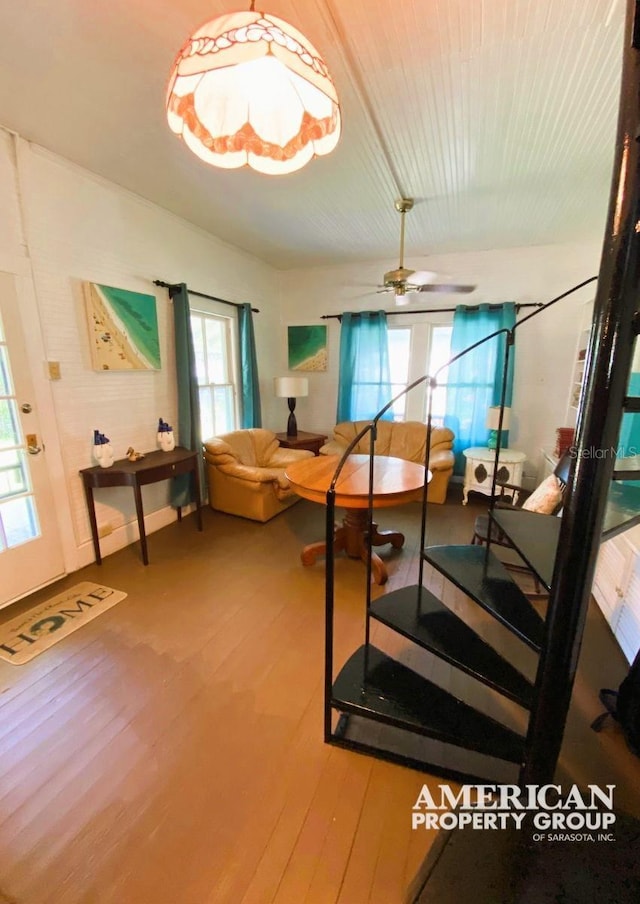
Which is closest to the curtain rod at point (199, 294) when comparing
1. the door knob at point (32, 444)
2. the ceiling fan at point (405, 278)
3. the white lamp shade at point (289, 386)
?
the white lamp shade at point (289, 386)

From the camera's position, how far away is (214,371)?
4.08 metres

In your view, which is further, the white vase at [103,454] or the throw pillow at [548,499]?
the white vase at [103,454]

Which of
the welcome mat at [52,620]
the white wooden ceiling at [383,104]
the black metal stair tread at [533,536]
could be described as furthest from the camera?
the welcome mat at [52,620]

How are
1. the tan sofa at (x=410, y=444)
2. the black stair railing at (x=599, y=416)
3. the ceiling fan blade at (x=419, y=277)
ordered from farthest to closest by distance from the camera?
the tan sofa at (x=410, y=444) < the ceiling fan blade at (x=419, y=277) < the black stair railing at (x=599, y=416)

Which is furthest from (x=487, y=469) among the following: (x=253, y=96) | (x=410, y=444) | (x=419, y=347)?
(x=253, y=96)

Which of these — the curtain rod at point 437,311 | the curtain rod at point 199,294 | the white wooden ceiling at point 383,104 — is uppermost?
the white wooden ceiling at point 383,104

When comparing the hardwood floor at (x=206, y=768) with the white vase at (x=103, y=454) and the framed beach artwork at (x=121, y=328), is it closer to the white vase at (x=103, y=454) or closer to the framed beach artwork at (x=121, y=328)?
the white vase at (x=103, y=454)

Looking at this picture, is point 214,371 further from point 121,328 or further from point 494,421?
point 494,421

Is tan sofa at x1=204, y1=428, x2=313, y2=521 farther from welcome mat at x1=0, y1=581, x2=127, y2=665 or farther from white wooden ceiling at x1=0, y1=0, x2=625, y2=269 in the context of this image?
white wooden ceiling at x1=0, y1=0, x2=625, y2=269

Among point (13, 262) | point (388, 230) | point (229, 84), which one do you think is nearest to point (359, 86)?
point (229, 84)

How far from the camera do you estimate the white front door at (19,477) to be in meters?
2.23

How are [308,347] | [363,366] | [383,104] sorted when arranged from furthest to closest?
[308,347] → [363,366] → [383,104]

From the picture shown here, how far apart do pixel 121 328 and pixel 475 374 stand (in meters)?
3.71

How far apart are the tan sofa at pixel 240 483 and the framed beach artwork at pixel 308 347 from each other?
1.71 m
